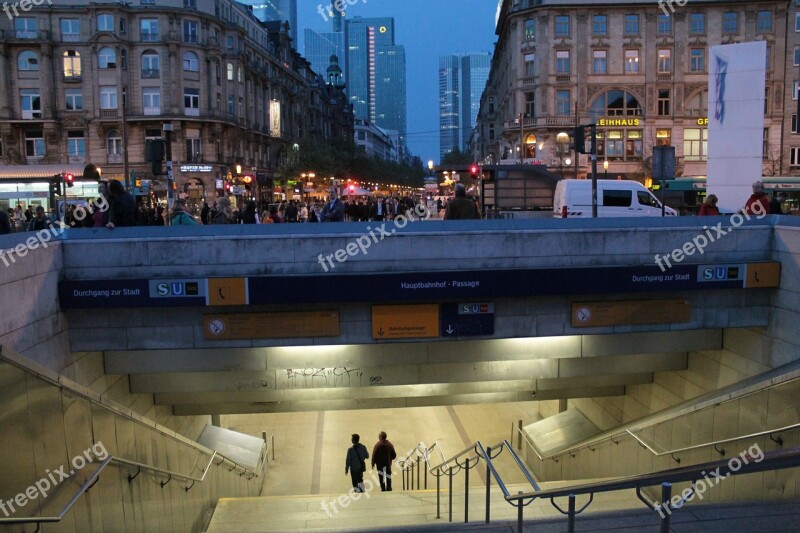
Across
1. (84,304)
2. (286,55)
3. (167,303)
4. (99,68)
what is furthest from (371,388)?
(286,55)

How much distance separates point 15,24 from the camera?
51812 millimetres

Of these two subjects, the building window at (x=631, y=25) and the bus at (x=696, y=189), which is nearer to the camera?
the bus at (x=696, y=189)

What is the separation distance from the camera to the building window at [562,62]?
56.7m

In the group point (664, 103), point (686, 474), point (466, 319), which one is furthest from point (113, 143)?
point (686, 474)

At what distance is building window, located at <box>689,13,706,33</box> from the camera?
56.1 metres

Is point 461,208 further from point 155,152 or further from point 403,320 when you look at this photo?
point 155,152

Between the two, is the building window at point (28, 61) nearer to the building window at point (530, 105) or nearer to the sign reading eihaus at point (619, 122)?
the building window at point (530, 105)

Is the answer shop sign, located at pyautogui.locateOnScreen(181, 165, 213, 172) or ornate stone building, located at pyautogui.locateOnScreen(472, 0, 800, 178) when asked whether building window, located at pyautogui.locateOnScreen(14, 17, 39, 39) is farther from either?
ornate stone building, located at pyautogui.locateOnScreen(472, 0, 800, 178)

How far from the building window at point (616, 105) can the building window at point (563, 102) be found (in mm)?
1890

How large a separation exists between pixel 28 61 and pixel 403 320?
2075 inches

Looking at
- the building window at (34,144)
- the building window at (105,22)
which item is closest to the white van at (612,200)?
the building window at (105,22)

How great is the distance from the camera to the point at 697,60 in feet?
186

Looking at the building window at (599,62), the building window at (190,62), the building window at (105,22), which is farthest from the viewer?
the building window at (599,62)

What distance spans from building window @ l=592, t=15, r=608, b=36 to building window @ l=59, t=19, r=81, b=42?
41051 millimetres
